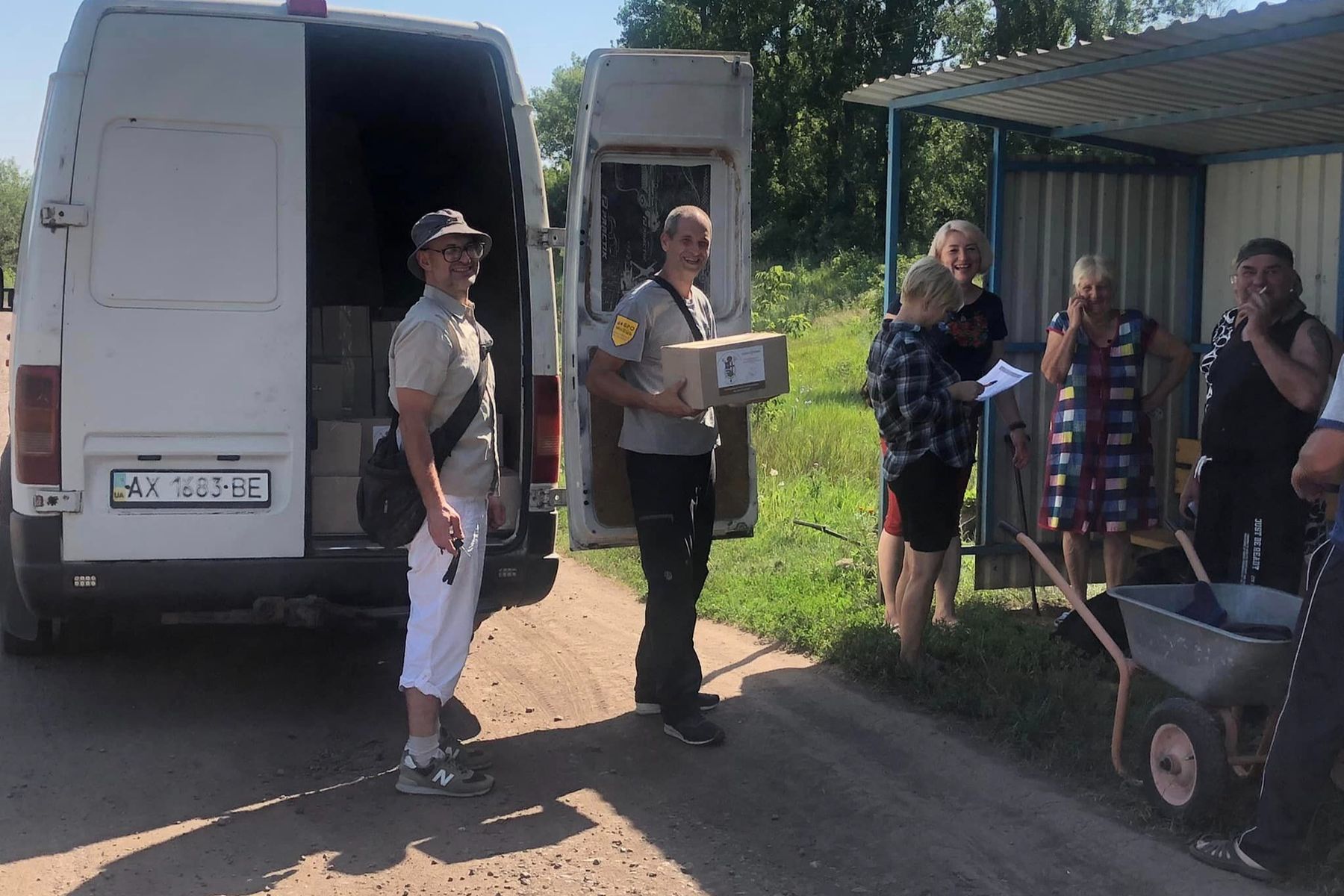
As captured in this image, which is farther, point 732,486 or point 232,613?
point 732,486

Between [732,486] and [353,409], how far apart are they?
2.16 m

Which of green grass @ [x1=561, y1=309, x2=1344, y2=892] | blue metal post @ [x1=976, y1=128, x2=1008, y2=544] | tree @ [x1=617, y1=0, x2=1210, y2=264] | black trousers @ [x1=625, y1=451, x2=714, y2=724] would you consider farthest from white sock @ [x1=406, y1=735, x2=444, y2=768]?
tree @ [x1=617, y1=0, x2=1210, y2=264]

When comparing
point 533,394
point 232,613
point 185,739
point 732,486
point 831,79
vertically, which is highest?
point 831,79

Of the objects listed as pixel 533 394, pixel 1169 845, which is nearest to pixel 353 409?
pixel 533 394

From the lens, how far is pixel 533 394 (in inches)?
211

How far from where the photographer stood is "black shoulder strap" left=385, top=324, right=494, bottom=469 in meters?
4.52

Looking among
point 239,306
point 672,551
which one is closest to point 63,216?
point 239,306

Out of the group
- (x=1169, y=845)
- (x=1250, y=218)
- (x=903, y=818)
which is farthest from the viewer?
(x=1250, y=218)

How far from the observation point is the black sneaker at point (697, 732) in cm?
516

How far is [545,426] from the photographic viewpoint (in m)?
5.39

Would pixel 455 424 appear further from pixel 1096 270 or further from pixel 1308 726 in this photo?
pixel 1096 270

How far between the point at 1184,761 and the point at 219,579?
3.37 metres

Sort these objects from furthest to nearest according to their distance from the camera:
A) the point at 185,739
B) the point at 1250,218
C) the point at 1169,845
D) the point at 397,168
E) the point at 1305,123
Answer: the point at 397,168 < the point at 1250,218 < the point at 1305,123 < the point at 185,739 < the point at 1169,845

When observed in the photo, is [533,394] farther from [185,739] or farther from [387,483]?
[185,739]
